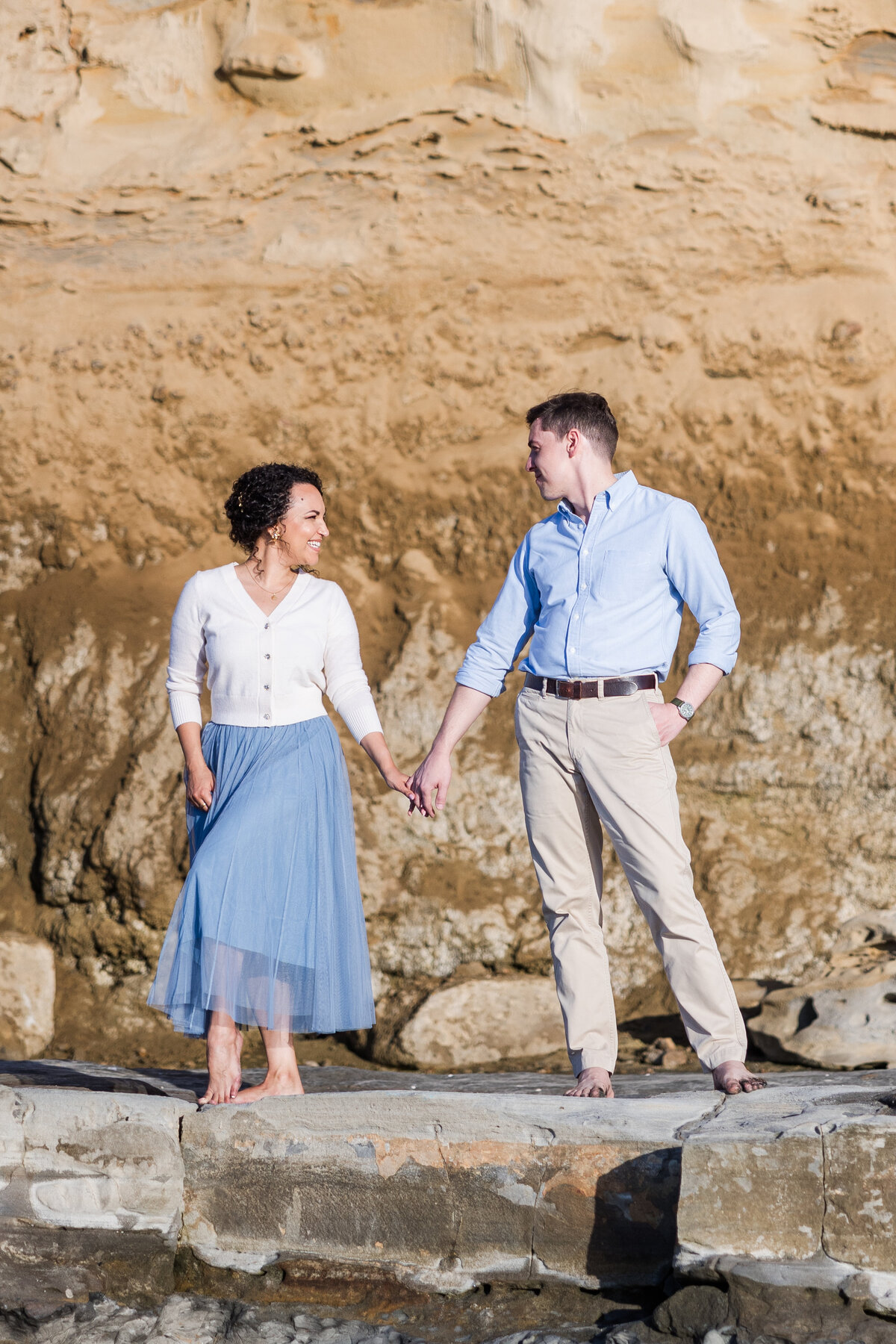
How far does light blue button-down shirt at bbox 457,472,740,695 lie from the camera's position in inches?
132

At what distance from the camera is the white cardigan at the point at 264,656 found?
350 cm

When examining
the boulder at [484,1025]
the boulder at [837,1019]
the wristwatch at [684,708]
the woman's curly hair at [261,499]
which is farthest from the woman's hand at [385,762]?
the boulder at [484,1025]

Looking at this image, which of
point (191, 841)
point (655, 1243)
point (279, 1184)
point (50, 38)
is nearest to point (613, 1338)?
point (655, 1243)

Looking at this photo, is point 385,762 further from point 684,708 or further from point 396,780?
point 684,708

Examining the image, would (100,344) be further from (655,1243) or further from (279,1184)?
(655,1243)

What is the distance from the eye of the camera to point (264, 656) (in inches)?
137

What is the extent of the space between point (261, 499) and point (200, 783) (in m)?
0.83

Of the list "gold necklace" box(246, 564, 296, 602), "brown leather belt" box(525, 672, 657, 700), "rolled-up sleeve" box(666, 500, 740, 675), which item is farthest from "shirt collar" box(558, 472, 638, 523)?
"gold necklace" box(246, 564, 296, 602)

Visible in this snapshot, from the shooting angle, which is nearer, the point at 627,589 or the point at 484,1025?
the point at 627,589

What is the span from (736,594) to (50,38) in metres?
4.41

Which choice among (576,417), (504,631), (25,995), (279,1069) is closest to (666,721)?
(504,631)

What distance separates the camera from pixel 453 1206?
10.0 ft

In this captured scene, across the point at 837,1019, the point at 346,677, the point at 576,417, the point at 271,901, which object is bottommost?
the point at 837,1019

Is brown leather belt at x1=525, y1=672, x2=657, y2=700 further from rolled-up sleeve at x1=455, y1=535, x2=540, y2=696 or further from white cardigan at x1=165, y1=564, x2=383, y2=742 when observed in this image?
white cardigan at x1=165, y1=564, x2=383, y2=742
